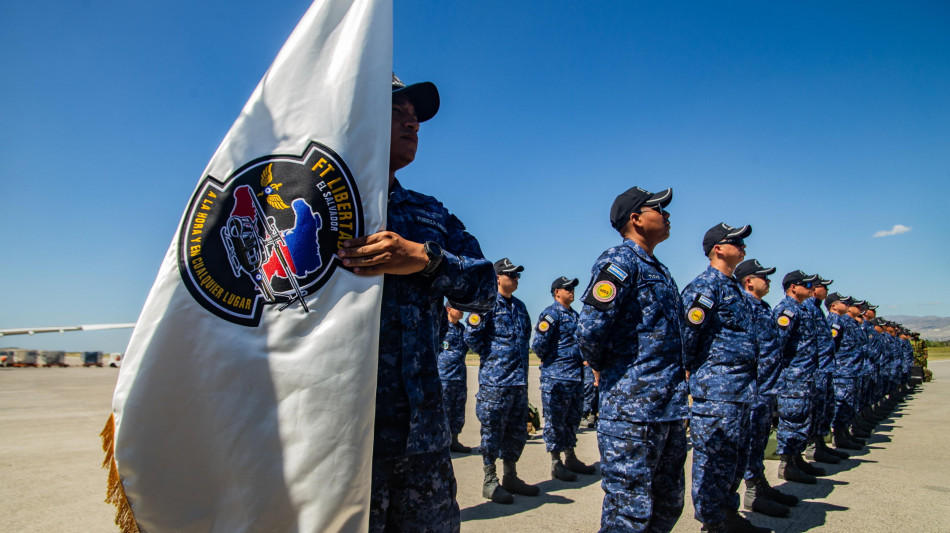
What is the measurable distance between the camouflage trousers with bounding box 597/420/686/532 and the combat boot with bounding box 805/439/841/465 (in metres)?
6.07

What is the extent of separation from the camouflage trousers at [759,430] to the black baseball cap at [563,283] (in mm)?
3315

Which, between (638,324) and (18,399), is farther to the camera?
(18,399)

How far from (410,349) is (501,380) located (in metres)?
4.23

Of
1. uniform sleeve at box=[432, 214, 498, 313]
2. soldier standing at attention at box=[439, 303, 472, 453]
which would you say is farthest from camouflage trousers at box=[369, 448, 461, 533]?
soldier standing at attention at box=[439, 303, 472, 453]

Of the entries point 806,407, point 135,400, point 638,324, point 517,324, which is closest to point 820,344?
point 806,407

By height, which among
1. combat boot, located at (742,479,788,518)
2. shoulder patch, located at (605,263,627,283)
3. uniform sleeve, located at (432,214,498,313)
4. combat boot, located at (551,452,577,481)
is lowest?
combat boot, located at (551,452,577,481)

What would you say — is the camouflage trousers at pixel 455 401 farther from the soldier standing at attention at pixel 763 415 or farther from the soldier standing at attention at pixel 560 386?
the soldier standing at attention at pixel 763 415

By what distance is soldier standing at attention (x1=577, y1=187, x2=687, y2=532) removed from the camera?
285cm

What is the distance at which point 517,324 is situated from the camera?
6535 millimetres

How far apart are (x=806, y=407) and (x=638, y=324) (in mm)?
4614

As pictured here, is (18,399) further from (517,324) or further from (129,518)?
(129,518)

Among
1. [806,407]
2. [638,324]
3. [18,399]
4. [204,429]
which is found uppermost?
[638,324]

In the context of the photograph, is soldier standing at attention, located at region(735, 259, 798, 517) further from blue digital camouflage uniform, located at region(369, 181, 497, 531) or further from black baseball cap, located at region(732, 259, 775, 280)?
blue digital camouflage uniform, located at region(369, 181, 497, 531)

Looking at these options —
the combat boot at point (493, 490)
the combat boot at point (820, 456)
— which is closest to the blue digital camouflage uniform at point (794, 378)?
the combat boot at point (820, 456)
